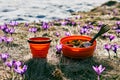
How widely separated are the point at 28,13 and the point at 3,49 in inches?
350

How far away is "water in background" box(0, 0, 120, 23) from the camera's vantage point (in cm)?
1652

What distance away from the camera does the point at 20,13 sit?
17359 millimetres

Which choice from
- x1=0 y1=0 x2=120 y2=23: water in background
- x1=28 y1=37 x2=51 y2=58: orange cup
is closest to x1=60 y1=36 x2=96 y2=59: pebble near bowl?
x1=28 y1=37 x2=51 y2=58: orange cup

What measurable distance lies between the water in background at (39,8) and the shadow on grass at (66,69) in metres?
7.95

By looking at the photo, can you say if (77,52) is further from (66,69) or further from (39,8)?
(39,8)

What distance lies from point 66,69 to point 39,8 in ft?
38.4

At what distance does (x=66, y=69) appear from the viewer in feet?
24.8

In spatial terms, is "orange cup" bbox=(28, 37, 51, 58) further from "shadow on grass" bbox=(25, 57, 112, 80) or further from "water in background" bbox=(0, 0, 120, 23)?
"water in background" bbox=(0, 0, 120, 23)

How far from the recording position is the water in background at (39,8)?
16.5 m

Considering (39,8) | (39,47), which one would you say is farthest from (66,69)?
(39,8)

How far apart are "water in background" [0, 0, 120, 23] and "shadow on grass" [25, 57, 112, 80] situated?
26.1 feet

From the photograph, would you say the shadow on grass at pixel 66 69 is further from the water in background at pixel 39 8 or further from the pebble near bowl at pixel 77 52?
the water in background at pixel 39 8

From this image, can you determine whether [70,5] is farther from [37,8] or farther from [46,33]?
[46,33]

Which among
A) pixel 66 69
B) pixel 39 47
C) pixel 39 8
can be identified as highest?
pixel 39 8
